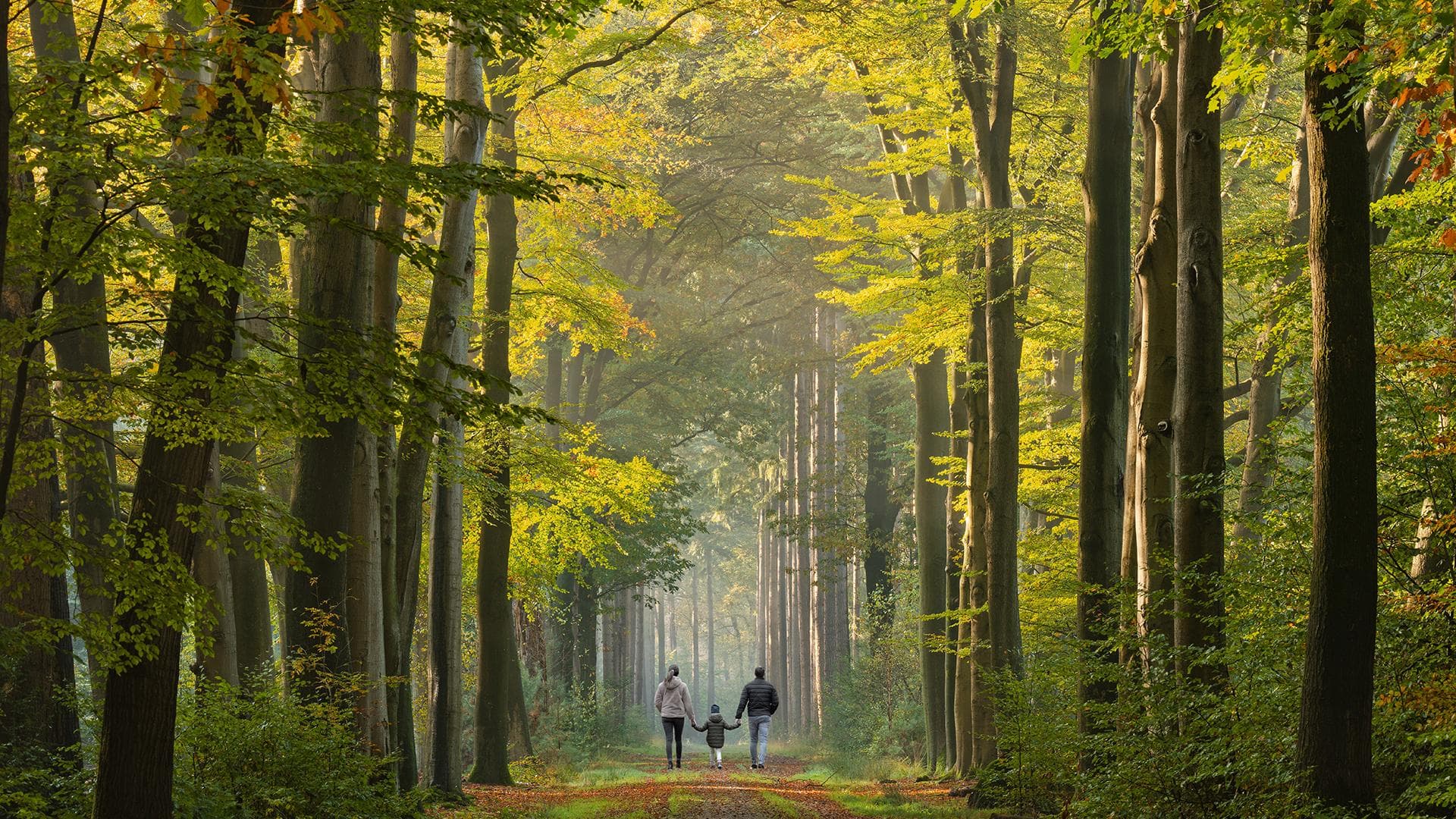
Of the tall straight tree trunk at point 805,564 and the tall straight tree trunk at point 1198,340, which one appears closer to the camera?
the tall straight tree trunk at point 1198,340

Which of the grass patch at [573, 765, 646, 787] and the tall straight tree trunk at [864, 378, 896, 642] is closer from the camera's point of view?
the grass patch at [573, 765, 646, 787]

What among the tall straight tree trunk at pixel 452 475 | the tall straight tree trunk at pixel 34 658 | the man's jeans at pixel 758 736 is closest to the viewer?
the tall straight tree trunk at pixel 34 658

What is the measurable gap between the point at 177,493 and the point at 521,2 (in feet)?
10.7

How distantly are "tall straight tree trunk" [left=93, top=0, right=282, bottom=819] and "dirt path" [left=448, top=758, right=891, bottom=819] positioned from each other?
6.36 metres

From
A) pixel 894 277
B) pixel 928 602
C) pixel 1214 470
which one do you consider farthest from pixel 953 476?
pixel 1214 470

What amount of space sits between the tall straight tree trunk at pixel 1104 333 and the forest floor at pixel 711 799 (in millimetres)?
2788

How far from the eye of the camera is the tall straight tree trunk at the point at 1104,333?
11.8m

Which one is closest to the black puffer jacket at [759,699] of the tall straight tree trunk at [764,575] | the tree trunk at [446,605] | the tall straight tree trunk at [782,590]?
the tree trunk at [446,605]

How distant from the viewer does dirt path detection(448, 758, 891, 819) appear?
1325 cm

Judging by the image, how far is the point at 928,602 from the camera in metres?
22.0

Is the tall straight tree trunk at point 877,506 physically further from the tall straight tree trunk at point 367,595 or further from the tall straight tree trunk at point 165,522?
the tall straight tree trunk at point 165,522

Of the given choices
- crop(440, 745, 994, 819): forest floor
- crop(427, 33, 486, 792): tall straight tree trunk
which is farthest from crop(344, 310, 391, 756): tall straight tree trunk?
crop(440, 745, 994, 819): forest floor

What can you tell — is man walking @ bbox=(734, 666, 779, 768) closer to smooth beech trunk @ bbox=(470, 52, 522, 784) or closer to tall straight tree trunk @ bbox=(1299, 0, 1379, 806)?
smooth beech trunk @ bbox=(470, 52, 522, 784)

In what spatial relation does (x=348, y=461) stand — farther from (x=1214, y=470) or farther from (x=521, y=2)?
(x=1214, y=470)
